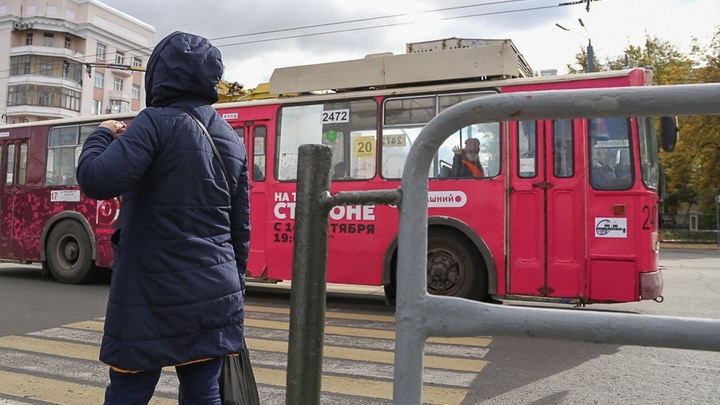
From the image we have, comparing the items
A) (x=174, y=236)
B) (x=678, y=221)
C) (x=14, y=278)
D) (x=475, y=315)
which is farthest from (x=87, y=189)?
(x=678, y=221)

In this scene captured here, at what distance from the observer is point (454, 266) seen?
22.8 ft

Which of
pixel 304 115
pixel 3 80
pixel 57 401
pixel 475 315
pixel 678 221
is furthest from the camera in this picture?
pixel 3 80

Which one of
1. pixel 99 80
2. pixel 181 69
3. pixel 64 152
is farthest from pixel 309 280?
pixel 99 80

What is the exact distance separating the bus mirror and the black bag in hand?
5517mm

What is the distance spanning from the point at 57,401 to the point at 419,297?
3.60 meters

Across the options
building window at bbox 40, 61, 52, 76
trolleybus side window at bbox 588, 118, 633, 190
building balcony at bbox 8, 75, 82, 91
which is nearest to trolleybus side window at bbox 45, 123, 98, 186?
trolleybus side window at bbox 588, 118, 633, 190

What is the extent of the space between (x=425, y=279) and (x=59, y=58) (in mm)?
57522

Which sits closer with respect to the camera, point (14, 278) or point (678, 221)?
point (14, 278)

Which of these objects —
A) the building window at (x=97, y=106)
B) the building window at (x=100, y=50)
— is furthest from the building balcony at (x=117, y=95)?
the building window at (x=100, y=50)

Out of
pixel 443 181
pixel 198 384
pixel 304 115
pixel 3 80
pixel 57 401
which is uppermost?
pixel 3 80

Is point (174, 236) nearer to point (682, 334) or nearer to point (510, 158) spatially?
point (682, 334)

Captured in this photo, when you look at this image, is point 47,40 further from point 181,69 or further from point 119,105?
point 181,69

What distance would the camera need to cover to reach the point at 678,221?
134ft

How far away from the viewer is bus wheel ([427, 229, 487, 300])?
6832mm
